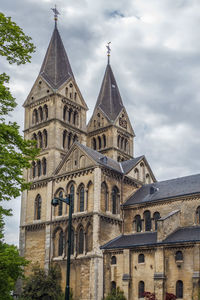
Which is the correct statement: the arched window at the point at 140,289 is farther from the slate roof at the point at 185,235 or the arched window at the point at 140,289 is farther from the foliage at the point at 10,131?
the foliage at the point at 10,131

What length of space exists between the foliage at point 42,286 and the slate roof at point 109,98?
88.8 ft

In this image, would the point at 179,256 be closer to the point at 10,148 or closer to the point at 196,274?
the point at 196,274

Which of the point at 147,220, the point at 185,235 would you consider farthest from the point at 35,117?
the point at 185,235

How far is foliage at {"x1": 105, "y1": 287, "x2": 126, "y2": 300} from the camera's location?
3948cm

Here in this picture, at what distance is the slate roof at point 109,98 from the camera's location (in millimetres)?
65750

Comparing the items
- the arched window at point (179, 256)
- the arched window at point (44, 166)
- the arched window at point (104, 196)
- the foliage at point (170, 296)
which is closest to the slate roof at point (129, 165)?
the arched window at point (104, 196)

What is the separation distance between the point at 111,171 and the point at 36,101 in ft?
53.1

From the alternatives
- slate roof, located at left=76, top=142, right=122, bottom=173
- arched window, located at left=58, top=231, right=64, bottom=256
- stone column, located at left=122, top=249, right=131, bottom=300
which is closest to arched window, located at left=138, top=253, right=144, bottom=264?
stone column, located at left=122, top=249, right=131, bottom=300

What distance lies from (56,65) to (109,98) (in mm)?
12063

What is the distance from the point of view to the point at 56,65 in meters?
58.8

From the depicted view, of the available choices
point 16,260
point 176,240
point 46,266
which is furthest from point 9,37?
point 46,266

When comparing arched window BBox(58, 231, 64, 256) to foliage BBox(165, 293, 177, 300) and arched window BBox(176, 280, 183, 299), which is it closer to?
arched window BBox(176, 280, 183, 299)

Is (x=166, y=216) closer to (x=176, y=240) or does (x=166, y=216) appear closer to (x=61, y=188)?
(x=176, y=240)

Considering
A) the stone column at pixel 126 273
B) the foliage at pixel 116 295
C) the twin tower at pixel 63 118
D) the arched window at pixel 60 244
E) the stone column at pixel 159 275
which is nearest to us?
the stone column at pixel 159 275
